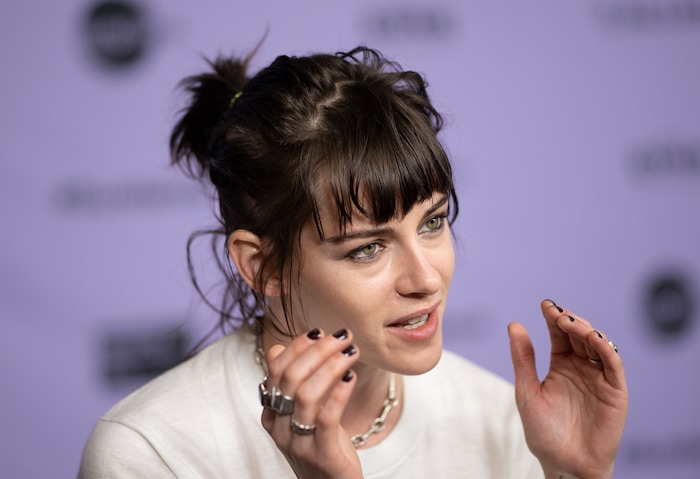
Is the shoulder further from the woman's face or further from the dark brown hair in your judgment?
the woman's face

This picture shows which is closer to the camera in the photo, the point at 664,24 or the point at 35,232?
the point at 35,232

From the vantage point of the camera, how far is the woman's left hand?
3.67 feet

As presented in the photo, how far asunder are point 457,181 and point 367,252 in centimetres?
108

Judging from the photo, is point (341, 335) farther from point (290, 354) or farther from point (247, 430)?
point (247, 430)

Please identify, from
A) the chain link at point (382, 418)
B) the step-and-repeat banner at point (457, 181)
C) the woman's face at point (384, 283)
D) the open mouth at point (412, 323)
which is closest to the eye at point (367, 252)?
the woman's face at point (384, 283)

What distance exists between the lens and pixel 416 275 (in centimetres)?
107

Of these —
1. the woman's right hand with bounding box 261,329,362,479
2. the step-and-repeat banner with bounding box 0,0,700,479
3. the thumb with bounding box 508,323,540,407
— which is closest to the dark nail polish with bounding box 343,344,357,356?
the woman's right hand with bounding box 261,329,362,479

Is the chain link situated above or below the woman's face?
below

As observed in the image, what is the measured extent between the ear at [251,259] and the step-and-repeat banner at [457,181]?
72 cm

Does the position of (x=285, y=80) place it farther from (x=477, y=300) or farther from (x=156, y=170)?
(x=477, y=300)

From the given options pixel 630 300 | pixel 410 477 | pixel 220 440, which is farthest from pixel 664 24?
pixel 220 440

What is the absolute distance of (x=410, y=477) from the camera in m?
1.25

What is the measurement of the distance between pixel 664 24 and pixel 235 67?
4.54 ft

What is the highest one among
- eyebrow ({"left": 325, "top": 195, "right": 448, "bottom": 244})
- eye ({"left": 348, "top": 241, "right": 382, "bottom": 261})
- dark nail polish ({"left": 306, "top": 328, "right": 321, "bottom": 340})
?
eyebrow ({"left": 325, "top": 195, "right": 448, "bottom": 244})
